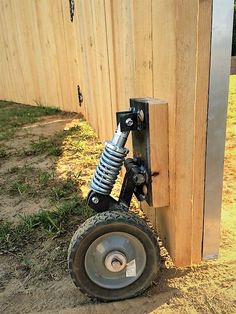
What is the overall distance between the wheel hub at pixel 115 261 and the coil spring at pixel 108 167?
254 mm

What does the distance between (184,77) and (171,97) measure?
0.33 feet

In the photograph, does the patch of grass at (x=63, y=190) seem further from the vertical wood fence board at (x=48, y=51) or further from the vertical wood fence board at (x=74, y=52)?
the vertical wood fence board at (x=48, y=51)

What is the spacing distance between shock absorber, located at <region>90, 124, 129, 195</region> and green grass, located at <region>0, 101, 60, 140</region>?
3.05 m

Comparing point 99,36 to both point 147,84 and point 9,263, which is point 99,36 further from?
point 9,263

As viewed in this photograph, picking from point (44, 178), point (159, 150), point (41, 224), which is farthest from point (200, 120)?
point (44, 178)

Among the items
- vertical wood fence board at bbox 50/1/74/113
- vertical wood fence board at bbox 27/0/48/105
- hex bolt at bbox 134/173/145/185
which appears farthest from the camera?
vertical wood fence board at bbox 27/0/48/105

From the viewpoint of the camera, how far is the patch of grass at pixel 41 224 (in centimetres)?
204

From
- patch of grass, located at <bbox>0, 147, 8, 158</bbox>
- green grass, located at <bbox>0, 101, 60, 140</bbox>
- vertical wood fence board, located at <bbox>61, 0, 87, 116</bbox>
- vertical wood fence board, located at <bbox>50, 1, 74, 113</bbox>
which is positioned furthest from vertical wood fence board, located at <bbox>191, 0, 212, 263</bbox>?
vertical wood fence board, located at <bbox>50, 1, 74, 113</bbox>

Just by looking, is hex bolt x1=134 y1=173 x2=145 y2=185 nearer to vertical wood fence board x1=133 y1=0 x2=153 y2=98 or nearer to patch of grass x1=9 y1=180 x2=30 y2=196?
vertical wood fence board x1=133 y1=0 x2=153 y2=98

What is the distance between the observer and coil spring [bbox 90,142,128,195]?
5.01 ft

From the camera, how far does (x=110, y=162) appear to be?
1534 millimetres

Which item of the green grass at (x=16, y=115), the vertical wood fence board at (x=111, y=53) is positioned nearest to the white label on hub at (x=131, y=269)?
the vertical wood fence board at (x=111, y=53)

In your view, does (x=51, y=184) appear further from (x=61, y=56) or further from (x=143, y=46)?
(x=61, y=56)

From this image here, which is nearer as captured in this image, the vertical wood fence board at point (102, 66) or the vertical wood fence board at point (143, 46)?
the vertical wood fence board at point (143, 46)
